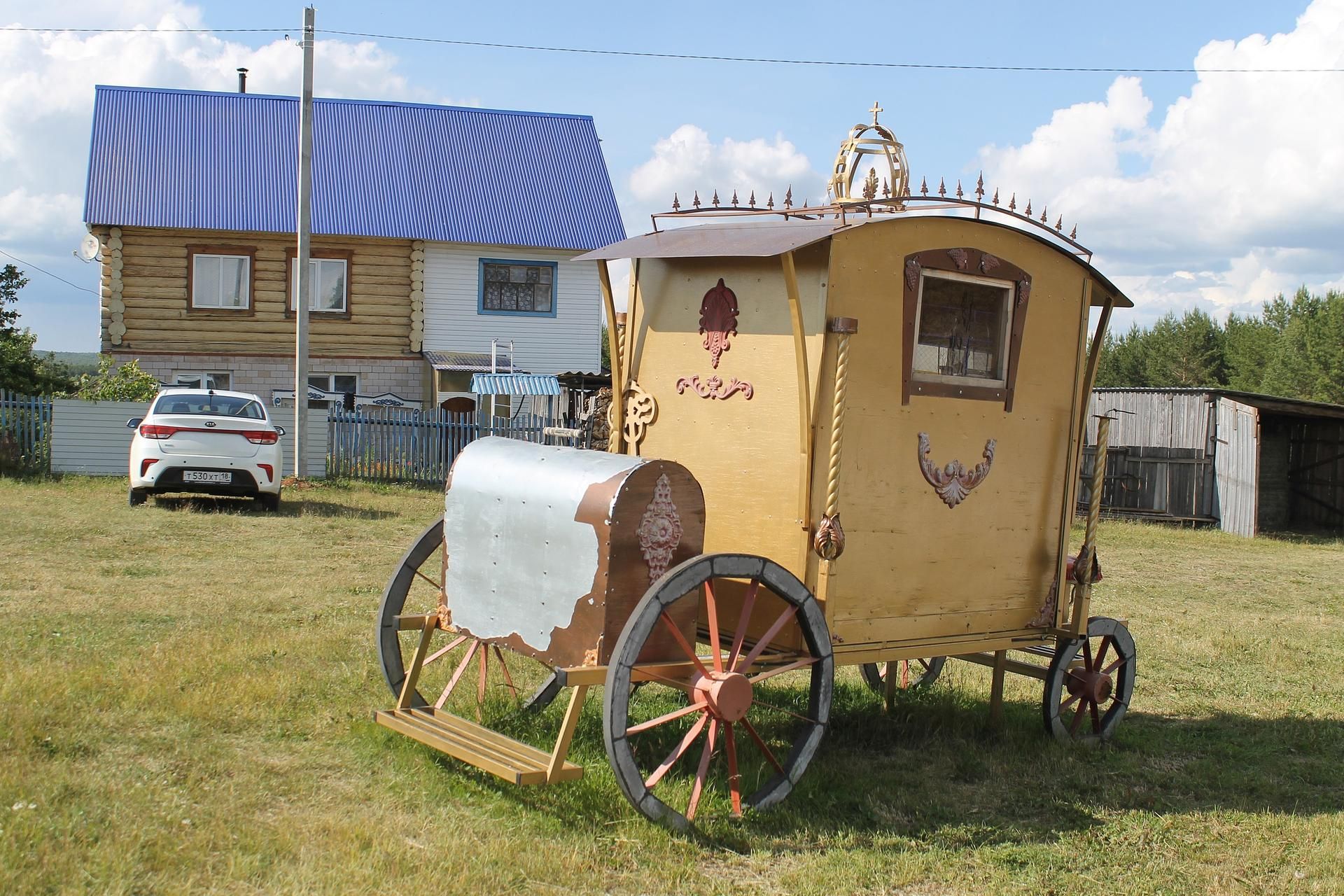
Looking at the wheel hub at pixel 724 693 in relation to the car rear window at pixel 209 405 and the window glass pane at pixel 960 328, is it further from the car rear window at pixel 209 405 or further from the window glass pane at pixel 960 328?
the car rear window at pixel 209 405

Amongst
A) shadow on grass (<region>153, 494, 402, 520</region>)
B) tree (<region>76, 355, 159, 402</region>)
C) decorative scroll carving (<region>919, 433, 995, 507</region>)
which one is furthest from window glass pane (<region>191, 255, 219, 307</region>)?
decorative scroll carving (<region>919, 433, 995, 507</region>)

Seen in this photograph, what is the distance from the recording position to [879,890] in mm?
4992

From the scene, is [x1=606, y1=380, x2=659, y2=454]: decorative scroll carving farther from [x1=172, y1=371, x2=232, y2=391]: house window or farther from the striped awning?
[x1=172, y1=371, x2=232, y2=391]: house window

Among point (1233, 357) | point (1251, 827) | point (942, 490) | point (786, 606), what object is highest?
point (1233, 357)

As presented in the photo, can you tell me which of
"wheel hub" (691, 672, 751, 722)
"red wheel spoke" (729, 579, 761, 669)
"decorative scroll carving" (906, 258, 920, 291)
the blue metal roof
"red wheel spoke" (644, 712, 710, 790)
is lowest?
"red wheel spoke" (644, 712, 710, 790)

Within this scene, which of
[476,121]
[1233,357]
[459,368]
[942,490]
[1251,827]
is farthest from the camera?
[1233,357]

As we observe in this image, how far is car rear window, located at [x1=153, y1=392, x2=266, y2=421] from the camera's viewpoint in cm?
1639

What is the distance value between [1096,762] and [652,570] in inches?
126

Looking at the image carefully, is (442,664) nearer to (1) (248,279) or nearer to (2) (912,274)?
(2) (912,274)

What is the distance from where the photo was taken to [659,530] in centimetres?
546

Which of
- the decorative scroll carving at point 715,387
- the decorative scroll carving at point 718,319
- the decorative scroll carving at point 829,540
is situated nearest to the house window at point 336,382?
the decorative scroll carving at point 715,387

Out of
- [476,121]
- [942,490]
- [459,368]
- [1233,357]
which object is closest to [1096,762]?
[942,490]

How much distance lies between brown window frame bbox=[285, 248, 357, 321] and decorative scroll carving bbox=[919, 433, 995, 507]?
2165cm

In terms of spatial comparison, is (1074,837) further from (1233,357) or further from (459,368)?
(1233,357)
